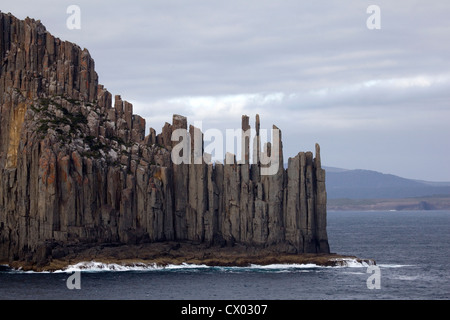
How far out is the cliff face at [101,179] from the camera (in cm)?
14250

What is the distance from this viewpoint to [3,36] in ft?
510

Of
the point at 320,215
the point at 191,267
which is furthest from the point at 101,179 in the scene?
the point at 320,215

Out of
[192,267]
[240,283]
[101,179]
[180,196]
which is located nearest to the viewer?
[240,283]

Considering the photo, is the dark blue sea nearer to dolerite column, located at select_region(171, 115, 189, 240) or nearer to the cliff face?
the cliff face

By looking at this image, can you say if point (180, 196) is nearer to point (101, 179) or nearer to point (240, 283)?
point (101, 179)

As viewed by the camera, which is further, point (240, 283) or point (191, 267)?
point (191, 267)

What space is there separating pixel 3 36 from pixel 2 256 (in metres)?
40.2

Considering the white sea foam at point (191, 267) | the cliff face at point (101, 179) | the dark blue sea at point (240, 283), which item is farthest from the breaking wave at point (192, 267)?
the cliff face at point (101, 179)

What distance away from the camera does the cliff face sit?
142 meters

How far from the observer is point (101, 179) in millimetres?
147000

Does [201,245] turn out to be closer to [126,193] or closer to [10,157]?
[126,193]

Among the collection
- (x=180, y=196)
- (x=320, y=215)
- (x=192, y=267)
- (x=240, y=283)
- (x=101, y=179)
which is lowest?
(x=240, y=283)

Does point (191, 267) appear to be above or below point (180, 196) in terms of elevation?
below
